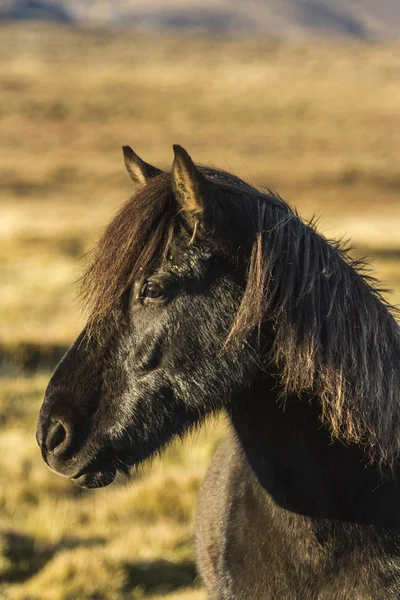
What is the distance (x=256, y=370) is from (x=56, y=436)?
2.76 ft

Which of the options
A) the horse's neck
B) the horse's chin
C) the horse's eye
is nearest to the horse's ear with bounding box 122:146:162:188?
the horse's eye

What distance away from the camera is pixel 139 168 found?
3.71 m

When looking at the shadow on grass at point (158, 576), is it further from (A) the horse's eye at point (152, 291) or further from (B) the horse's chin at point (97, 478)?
(A) the horse's eye at point (152, 291)

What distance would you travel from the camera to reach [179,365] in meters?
3.37

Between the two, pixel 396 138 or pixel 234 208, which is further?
pixel 396 138

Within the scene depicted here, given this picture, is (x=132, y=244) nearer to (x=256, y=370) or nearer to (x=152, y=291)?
(x=152, y=291)

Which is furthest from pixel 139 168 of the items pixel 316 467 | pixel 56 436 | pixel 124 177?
pixel 124 177

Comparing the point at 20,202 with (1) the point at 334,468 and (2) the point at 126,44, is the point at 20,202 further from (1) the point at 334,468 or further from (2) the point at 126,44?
(2) the point at 126,44

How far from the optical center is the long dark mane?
3273mm

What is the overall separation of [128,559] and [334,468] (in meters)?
3.56

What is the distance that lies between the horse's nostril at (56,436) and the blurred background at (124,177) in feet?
2.39

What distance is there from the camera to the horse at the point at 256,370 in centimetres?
330

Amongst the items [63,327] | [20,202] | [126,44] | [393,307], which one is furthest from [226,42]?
[393,307]

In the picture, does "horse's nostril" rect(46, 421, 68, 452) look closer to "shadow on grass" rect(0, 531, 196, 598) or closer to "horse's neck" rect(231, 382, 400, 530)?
"horse's neck" rect(231, 382, 400, 530)
